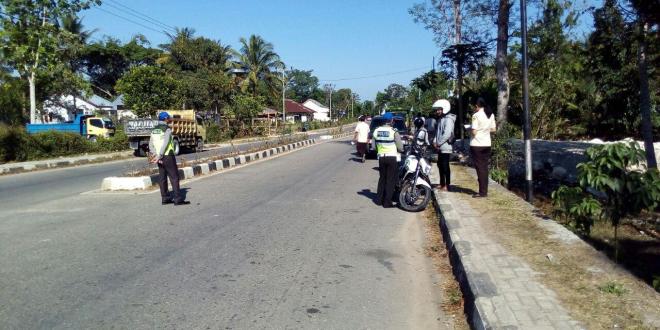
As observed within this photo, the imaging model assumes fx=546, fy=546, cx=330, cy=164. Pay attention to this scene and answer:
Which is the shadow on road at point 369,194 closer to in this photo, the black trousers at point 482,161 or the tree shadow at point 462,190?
the tree shadow at point 462,190

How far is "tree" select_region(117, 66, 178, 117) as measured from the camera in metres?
32.5

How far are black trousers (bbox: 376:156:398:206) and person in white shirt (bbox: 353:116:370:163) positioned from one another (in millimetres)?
8414

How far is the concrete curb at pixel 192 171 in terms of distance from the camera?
11.8 metres

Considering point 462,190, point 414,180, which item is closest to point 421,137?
point 414,180

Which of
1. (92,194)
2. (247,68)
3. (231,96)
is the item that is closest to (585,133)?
(92,194)

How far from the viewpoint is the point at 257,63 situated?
177 feet

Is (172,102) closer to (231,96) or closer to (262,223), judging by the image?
(231,96)

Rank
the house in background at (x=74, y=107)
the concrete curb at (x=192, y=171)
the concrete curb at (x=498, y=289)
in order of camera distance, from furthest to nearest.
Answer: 1. the house in background at (x=74, y=107)
2. the concrete curb at (x=192, y=171)
3. the concrete curb at (x=498, y=289)

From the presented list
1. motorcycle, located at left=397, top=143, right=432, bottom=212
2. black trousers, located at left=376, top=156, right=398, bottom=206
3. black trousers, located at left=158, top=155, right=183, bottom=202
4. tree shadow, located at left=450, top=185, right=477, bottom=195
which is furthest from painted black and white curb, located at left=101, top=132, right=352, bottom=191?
tree shadow, located at left=450, top=185, right=477, bottom=195

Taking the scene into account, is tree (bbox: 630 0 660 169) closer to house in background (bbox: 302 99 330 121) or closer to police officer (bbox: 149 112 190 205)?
police officer (bbox: 149 112 190 205)

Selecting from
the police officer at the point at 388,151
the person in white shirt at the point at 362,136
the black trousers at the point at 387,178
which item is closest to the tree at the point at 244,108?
the person in white shirt at the point at 362,136

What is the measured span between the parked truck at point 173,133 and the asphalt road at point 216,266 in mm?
14219

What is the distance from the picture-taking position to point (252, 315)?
4289mm

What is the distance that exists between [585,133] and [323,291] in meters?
23.7
